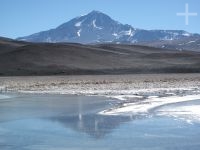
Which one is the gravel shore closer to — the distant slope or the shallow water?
the shallow water

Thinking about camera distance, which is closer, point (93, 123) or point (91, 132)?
point (91, 132)

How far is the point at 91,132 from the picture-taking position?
15383 millimetres

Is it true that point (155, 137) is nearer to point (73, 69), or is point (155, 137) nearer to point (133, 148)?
point (133, 148)

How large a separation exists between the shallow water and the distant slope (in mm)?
58857

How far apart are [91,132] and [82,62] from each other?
78097 millimetres

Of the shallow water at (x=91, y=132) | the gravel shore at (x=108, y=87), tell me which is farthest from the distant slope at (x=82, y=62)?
the shallow water at (x=91, y=132)

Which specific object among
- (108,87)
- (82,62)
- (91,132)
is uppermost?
(82,62)

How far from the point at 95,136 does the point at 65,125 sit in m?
2.94

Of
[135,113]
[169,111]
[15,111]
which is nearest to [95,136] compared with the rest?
[135,113]

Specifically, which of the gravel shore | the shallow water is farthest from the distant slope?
the shallow water

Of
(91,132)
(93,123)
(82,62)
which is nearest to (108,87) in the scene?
(93,123)

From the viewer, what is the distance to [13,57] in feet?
307

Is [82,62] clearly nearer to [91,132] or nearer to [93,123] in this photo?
[93,123]

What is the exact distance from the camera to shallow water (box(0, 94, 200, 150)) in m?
13.1
